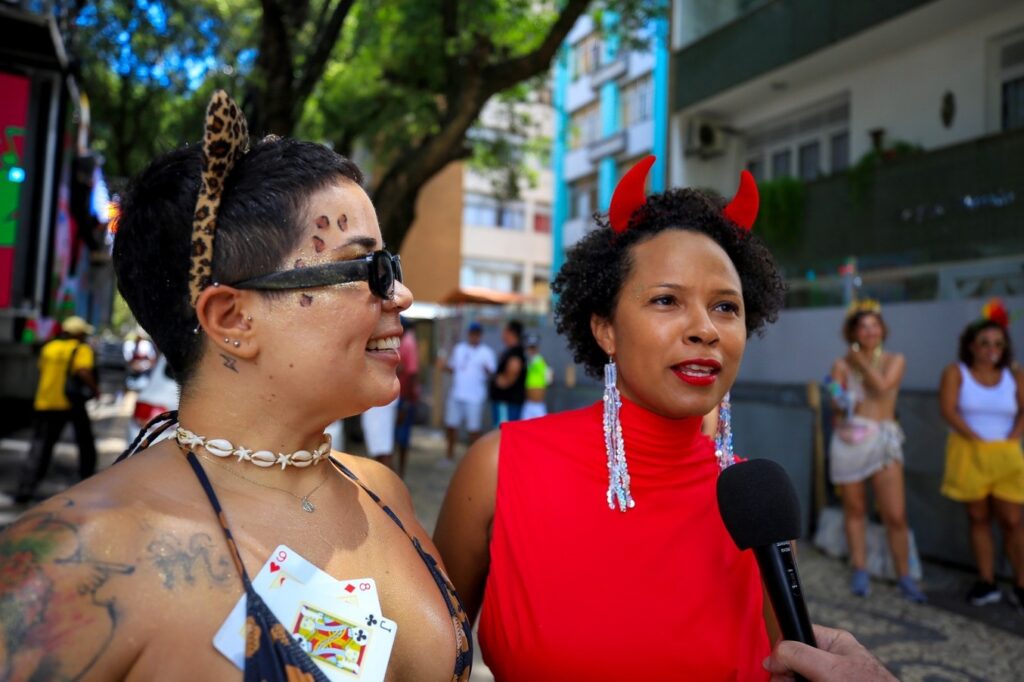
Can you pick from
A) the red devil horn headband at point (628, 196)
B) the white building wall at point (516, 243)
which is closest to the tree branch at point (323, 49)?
the red devil horn headband at point (628, 196)

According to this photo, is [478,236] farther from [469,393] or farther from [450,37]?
[450,37]

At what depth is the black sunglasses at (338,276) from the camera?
4.51 feet

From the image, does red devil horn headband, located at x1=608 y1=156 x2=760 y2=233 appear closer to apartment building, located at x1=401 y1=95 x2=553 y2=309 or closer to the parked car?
the parked car

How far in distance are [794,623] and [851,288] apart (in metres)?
8.17

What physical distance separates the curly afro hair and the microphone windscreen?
2.00 ft

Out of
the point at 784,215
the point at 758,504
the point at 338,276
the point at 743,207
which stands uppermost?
the point at 784,215

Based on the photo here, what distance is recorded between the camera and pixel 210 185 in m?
1.34

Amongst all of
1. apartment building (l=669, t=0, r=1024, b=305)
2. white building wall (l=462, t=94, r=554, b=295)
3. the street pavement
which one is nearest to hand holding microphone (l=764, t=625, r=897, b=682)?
the street pavement

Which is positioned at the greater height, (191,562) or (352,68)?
(352,68)

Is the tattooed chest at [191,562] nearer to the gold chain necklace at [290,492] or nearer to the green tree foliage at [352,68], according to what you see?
the gold chain necklace at [290,492]

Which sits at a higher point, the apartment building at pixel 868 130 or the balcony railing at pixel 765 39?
the balcony railing at pixel 765 39

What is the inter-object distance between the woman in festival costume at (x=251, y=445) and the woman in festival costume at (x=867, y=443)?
503 centimetres

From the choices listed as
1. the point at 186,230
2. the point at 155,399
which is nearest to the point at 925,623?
the point at 186,230

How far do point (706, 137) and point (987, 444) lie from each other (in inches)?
390
